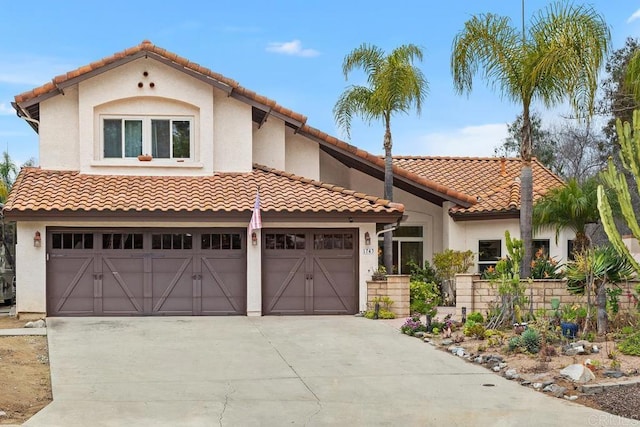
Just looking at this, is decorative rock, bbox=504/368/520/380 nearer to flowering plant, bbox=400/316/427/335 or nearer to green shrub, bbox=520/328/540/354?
green shrub, bbox=520/328/540/354

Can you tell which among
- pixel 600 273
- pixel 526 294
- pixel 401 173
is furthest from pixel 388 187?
pixel 600 273

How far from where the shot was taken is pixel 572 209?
18891 millimetres

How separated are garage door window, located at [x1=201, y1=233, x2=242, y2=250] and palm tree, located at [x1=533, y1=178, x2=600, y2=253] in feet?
25.7

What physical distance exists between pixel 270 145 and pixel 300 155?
3.54ft

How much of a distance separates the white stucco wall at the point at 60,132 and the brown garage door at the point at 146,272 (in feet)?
8.12

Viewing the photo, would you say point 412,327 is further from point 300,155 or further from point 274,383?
point 300,155

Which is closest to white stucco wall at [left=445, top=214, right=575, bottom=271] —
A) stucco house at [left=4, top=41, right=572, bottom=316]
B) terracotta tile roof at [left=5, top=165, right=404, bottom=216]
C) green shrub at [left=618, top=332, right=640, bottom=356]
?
stucco house at [left=4, top=41, right=572, bottom=316]

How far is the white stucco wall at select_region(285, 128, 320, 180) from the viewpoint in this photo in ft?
73.7

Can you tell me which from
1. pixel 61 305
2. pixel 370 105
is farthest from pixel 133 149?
pixel 370 105

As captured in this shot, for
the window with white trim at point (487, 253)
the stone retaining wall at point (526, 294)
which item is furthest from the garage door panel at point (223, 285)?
the window with white trim at point (487, 253)

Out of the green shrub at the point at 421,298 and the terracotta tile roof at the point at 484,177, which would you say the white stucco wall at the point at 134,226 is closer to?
the green shrub at the point at 421,298

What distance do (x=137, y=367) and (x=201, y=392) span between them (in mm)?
2214

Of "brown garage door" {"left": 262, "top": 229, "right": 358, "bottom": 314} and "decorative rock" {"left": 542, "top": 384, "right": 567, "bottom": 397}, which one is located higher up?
"brown garage door" {"left": 262, "top": 229, "right": 358, "bottom": 314}

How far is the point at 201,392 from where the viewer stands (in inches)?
404
